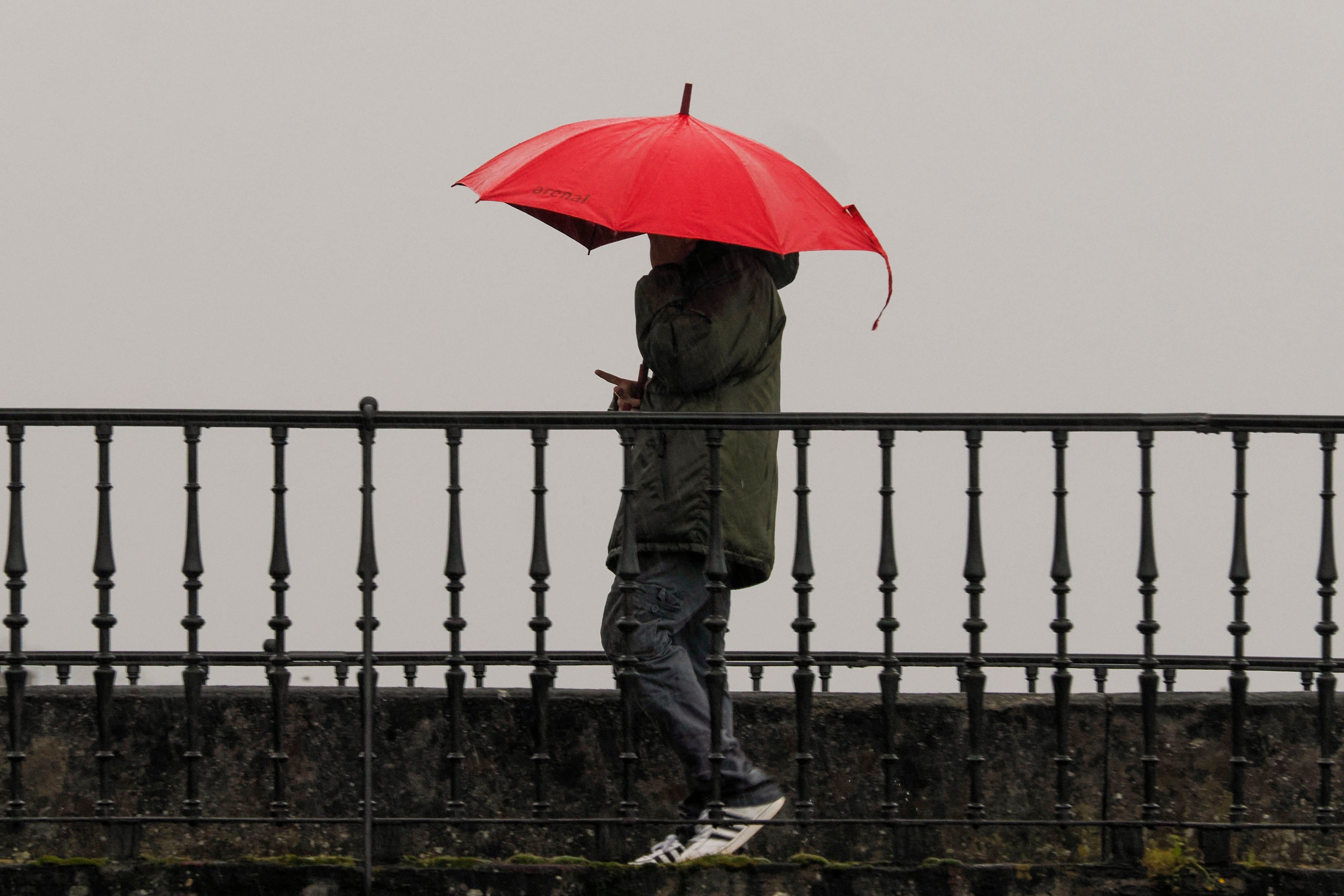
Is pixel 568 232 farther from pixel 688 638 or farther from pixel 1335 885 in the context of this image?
pixel 1335 885

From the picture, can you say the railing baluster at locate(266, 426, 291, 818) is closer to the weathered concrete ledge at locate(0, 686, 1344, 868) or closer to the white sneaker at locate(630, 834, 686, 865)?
the weathered concrete ledge at locate(0, 686, 1344, 868)

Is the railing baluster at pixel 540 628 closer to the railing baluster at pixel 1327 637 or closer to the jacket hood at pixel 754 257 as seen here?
the jacket hood at pixel 754 257

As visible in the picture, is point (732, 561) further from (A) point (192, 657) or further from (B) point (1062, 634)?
(A) point (192, 657)

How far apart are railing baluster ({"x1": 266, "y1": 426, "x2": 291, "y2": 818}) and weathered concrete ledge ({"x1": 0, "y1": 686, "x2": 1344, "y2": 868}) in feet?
1.12

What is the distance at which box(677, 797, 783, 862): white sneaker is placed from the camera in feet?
18.0

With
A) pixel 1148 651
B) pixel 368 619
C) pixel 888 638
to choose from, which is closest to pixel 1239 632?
pixel 1148 651

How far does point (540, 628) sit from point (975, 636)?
146 cm

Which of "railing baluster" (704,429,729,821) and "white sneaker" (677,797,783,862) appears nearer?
"railing baluster" (704,429,729,821)

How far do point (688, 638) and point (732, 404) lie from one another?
0.85 metres

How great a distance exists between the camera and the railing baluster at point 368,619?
5301 mm

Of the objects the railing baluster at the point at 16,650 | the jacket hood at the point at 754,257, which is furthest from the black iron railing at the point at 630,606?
the jacket hood at the point at 754,257

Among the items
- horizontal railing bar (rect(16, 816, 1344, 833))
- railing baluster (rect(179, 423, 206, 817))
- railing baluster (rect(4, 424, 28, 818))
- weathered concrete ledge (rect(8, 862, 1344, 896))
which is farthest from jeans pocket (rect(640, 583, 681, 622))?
railing baluster (rect(4, 424, 28, 818))

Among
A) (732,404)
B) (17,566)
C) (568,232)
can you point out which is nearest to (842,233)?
(732,404)

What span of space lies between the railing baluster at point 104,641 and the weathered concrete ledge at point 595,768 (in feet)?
1.28
